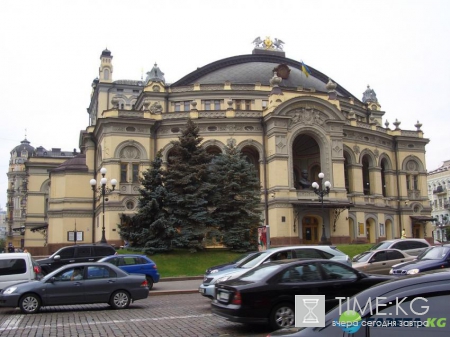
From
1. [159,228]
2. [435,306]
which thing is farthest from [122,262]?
[435,306]

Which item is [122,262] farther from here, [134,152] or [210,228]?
[134,152]

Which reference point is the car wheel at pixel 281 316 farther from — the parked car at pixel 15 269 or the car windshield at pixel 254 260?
the parked car at pixel 15 269

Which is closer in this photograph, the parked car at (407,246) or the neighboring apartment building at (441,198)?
the parked car at (407,246)

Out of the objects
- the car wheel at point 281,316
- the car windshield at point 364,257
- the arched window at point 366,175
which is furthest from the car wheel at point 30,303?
the arched window at point 366,175

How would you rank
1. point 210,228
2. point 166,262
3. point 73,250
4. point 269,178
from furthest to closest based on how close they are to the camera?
point 269,178 < point 210,228 < point 166,262 < point 73,250

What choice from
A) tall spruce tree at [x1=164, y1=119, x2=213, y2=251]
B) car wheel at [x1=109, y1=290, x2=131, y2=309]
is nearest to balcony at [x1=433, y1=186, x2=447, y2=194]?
tall spruce tree at [x1=164, y1=119, x2=213, y2=251]

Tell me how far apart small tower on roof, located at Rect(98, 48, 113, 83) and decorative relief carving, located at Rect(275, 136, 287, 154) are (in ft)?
135

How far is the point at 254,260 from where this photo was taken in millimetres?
17484

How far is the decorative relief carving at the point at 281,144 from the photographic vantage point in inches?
1906

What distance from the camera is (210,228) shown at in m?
36.6

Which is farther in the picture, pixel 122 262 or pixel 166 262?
pixel 166 262

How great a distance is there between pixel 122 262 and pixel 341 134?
3419 centimetres

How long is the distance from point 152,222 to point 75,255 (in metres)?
9.95

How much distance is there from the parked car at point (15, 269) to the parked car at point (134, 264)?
151 inches
